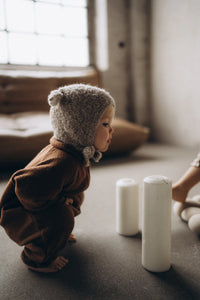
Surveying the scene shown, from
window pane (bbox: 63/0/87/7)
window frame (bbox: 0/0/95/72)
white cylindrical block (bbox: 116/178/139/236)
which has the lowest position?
white cylindrical block (bbox: 116/178/139/236)

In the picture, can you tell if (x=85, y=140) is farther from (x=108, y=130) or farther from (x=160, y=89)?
(x=160, y=89)

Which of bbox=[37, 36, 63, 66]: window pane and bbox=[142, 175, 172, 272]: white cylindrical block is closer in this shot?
bbox=[142, 175, 172, 272]: white cylindrical block

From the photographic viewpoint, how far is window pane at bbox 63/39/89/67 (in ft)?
11.9

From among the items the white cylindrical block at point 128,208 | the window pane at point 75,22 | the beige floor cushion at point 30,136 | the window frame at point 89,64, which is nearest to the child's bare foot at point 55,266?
the white cylindrical block at point 128,208

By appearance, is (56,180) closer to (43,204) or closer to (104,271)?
(43,204)

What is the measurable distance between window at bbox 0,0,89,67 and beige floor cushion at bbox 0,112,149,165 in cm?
106

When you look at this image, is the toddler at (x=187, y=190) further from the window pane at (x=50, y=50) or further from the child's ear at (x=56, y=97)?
the window pane at (x=50, y=50)

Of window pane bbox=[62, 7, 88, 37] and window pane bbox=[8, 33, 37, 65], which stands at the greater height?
window pane bbox=[62, 7, 88, 37]

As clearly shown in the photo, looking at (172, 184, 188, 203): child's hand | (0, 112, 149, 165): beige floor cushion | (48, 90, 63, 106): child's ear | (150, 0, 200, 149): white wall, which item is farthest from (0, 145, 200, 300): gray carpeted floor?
(150, 0, 200, 149): white wall

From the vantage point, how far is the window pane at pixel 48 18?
11.1 ft

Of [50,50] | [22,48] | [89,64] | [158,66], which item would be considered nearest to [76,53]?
[89,64]

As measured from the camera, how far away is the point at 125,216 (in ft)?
3.59

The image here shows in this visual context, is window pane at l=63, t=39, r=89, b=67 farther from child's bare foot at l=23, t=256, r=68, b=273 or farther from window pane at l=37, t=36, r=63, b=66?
child's bare foot at l=23, t=256, r=68, b=273

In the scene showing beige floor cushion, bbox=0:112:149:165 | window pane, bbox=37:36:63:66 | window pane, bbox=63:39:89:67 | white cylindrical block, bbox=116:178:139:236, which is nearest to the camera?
white cylindrical block, bbox=116:178:139:236
